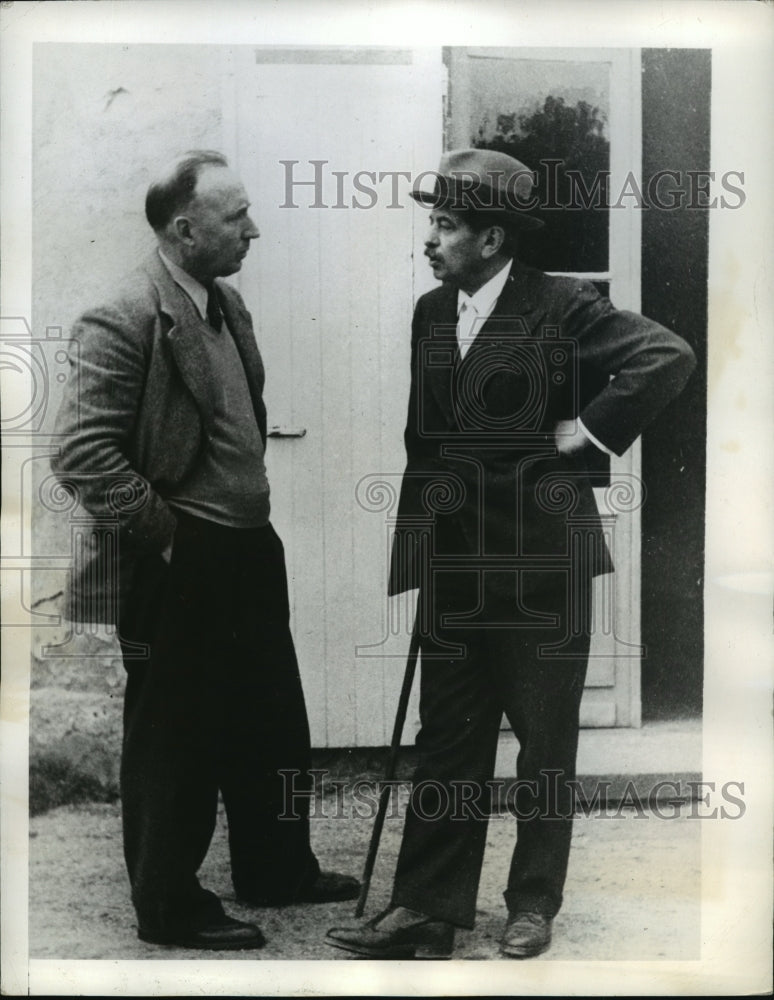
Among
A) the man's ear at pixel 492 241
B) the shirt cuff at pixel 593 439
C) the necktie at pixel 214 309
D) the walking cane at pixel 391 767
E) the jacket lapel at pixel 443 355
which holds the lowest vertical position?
the walking cane at pixel 391 767

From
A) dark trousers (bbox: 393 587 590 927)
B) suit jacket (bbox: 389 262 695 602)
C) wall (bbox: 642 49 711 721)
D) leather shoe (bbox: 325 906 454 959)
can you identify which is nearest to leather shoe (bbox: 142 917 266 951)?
leather shoe (bbox: 325 906 454 959)

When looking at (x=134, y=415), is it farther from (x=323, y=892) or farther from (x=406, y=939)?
(x=406, y=939)

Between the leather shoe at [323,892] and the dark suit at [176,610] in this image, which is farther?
the leather shoe at [323,892]

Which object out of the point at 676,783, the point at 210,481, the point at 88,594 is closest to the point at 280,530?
the point at 210,481

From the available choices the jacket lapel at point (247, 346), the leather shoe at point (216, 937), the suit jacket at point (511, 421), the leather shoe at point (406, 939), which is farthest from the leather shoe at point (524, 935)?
the jacket lapel at point (247, 346)

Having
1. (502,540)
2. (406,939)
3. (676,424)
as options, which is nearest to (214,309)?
(502,540)

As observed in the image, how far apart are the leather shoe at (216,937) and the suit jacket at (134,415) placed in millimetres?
794

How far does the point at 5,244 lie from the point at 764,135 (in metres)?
1.93

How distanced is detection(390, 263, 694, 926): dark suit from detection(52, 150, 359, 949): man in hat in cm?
33

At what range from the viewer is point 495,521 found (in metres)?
3.26

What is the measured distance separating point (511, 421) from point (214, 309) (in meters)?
0.78

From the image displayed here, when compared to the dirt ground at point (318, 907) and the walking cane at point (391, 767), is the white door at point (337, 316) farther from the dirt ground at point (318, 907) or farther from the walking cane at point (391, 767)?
the dirt ground at point (318, 907)

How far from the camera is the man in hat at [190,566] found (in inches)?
126

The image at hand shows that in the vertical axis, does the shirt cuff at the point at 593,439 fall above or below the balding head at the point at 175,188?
below
